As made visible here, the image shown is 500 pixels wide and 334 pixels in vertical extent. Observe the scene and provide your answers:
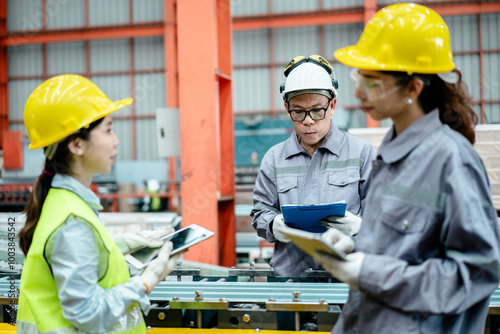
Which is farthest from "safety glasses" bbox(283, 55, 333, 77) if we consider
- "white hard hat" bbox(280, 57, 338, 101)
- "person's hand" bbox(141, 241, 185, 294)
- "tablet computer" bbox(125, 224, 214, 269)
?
"person's hand" bbox(141, 241, 185, 294)

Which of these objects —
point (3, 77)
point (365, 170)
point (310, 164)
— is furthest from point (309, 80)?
point (3, 77)

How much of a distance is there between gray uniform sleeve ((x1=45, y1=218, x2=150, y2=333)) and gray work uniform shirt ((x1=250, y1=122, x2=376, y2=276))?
1.13 meters

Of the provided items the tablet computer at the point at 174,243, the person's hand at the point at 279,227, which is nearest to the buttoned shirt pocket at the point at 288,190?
the person's hand at the point at 279,227

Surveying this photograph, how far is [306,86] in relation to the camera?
2422 mm

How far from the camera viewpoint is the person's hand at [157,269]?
1525 mm

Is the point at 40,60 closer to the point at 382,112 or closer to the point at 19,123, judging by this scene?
the point at 19,123

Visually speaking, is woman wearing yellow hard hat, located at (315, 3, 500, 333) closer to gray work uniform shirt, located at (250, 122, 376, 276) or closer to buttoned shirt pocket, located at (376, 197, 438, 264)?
buttoned shirt pocket, located at (376, 197, 438, 264)

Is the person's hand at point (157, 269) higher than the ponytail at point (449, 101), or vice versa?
the ponytail at point (449, 101)

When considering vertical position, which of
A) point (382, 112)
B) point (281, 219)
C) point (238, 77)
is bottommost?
point (281, 219)

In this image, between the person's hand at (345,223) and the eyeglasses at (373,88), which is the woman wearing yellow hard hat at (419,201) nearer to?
the eyeglasses at (373,88)

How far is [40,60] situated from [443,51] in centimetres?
1424

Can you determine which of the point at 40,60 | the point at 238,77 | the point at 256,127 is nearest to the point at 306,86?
the point at 256,127

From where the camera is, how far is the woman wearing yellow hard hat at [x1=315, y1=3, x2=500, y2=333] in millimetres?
1147

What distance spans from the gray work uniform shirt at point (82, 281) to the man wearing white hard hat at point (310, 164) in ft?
3.56
